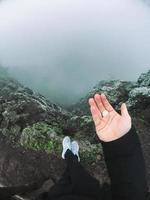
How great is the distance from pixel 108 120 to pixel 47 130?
56.0 inches

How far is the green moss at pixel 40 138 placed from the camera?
3748 millimetres

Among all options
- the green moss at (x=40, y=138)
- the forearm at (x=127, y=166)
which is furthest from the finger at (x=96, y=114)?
the green moss at (x=40, y=138)

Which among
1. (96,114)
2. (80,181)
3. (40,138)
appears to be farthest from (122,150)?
(40,138)

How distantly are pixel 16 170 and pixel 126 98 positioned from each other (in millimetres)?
1277

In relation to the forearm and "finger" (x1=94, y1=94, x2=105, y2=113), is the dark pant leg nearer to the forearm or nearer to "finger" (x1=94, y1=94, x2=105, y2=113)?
the forearm

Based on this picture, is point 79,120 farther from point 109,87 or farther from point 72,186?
point 72,186

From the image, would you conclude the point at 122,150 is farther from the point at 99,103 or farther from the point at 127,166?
the point at 99,103

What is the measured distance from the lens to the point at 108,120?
8.16ft

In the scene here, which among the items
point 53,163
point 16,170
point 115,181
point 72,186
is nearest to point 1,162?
point 16,170

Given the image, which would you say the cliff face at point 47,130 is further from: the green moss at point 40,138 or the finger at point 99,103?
the finger at point 99,103

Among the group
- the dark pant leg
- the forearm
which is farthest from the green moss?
the forearm

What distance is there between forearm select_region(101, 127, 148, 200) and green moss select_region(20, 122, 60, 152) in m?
1.26

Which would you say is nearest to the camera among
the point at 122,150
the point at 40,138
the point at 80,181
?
the point at 122,150

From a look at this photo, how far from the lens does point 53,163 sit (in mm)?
3713
